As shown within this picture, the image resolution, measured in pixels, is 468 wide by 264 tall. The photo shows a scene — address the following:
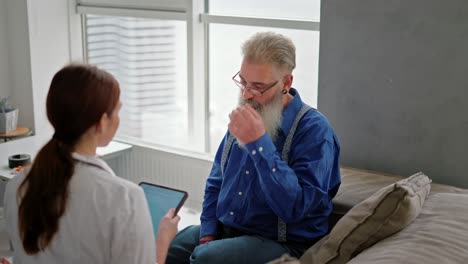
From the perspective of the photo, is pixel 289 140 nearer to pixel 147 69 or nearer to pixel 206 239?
pixel 206 239

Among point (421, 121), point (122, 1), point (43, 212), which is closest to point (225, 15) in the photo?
point (122, 1)

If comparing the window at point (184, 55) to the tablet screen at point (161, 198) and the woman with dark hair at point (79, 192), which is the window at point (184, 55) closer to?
the tablet screen at point (161, 198)

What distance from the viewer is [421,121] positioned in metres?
2.63

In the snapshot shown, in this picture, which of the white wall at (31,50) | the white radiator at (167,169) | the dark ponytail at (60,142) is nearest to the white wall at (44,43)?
the white wall at (31,50)

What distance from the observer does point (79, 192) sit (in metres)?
1.33

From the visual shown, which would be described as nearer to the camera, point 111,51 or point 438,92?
point 438,92

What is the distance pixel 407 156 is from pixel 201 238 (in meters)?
0.99

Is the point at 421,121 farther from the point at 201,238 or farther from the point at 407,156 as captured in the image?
the point at 201,238

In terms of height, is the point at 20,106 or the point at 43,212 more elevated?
the point at 43,212

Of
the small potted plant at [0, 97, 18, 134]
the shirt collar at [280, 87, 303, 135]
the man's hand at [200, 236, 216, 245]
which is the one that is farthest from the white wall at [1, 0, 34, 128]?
Result: the shirt collar at [280, 87, 303, 135]

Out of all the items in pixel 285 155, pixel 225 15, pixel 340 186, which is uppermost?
pixel 225 15

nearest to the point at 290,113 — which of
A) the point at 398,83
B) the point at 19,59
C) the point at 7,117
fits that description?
the point at 398,83

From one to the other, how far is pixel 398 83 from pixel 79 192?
1714mm

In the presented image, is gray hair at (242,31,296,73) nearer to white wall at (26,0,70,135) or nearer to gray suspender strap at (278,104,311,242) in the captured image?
gray suspender strap at (278,104,311,242)
